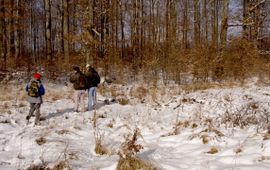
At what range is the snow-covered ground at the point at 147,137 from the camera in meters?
5.41

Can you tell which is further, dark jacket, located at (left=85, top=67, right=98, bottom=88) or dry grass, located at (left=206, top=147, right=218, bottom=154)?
dark jacket, located at (left=85, top=67, right=98, bottom=88)

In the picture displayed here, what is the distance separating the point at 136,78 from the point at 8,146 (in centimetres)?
1606

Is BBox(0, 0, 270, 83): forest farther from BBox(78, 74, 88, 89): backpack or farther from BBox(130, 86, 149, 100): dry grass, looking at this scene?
BBox(78, 74, 88, 89): backpack

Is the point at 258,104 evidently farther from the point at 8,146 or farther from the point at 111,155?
the point at 8,146

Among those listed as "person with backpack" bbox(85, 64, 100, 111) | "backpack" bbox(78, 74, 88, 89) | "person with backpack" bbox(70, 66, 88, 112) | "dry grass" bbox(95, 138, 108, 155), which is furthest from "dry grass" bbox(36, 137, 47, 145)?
"person with backpack" bbox(85, 64, 100, 111)

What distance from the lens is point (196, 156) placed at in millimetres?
5863

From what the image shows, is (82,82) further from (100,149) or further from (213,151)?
(213,151)

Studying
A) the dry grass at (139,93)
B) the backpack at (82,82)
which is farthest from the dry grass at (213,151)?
the dry grass at (139,93)

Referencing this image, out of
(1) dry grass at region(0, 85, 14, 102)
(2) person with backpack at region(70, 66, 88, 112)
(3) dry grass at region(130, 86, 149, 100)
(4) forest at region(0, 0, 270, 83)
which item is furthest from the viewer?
(4) forest at region(0, 0, 270, 83)

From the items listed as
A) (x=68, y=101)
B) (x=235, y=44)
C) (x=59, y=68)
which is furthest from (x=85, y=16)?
(x=235, y=44)

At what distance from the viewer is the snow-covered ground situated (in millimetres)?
5410

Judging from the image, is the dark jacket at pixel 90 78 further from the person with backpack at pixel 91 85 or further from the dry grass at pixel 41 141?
the dry grass at pixel 41 141

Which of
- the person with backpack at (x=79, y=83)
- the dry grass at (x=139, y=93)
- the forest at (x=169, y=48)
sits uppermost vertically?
the forest at (x=169, y=48)

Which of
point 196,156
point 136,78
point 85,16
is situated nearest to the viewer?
point 196,156
